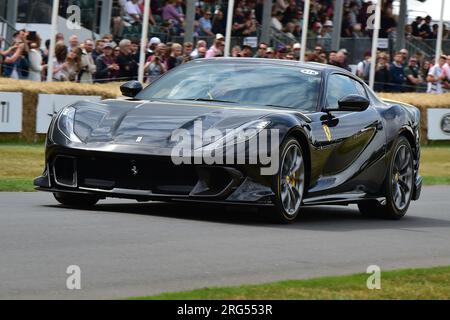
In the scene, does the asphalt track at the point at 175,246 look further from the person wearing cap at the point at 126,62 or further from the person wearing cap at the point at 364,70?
the person wearing cap at the point at 364,70

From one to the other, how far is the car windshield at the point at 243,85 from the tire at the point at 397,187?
130cm

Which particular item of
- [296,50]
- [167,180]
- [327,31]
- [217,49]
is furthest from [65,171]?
[327,31]

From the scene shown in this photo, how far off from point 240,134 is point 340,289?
3.13 m

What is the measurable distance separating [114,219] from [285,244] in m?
1.54

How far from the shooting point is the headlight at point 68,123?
1002 cm

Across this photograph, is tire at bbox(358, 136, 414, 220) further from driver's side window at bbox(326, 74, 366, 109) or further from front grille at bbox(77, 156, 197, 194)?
front grille at bbox(77, 156, 197, 194)

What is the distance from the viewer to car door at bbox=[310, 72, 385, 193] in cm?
1079

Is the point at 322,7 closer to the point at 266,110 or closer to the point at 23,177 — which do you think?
the point at 23,177

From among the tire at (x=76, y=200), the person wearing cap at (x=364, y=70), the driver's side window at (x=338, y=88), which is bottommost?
the tire at (x=76, y=200)

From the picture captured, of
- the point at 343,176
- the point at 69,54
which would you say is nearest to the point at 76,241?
the point at 343,176

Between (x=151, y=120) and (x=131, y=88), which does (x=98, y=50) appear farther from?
(x=151, y=120)

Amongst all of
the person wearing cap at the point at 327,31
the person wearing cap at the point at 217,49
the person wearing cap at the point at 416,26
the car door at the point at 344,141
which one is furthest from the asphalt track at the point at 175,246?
the person wearing cap at the point at 416,26

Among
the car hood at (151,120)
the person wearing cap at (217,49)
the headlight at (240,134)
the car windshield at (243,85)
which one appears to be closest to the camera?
the headlight at (240,134)

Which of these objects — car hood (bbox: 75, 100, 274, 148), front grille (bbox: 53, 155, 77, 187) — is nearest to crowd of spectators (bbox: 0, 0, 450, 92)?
car hood (bbox: 75, 100, 274, 148)
